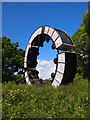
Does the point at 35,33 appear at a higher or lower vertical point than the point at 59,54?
higher

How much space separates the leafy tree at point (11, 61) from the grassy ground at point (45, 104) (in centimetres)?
1429

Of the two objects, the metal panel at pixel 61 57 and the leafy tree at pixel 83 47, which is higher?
the leafy tree at pixel 83 47

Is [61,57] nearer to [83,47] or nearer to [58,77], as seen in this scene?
[58,77]

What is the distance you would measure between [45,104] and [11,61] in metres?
16.0

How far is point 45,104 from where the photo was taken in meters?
6.23

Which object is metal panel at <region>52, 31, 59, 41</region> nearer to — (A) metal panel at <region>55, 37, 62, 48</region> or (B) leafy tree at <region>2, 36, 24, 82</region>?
(A) metal panel at <region>55, 37, 62, 48</region>

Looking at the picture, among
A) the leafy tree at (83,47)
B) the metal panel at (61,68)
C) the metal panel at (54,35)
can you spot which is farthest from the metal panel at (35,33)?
the leafy tree at (83,47)

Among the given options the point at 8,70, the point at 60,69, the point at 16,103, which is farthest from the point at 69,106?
the point at 8,70

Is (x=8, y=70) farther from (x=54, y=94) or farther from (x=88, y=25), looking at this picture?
(x=54, y=94)

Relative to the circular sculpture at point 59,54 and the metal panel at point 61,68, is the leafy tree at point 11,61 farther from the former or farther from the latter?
the metal panel at point 61,68

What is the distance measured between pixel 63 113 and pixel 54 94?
6.23 ft

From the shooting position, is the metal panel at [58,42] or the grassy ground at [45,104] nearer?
the grassy ground at [45,104]

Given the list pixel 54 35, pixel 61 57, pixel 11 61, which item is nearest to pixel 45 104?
pixel 61 57

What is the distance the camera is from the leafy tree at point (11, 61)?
2178cm
